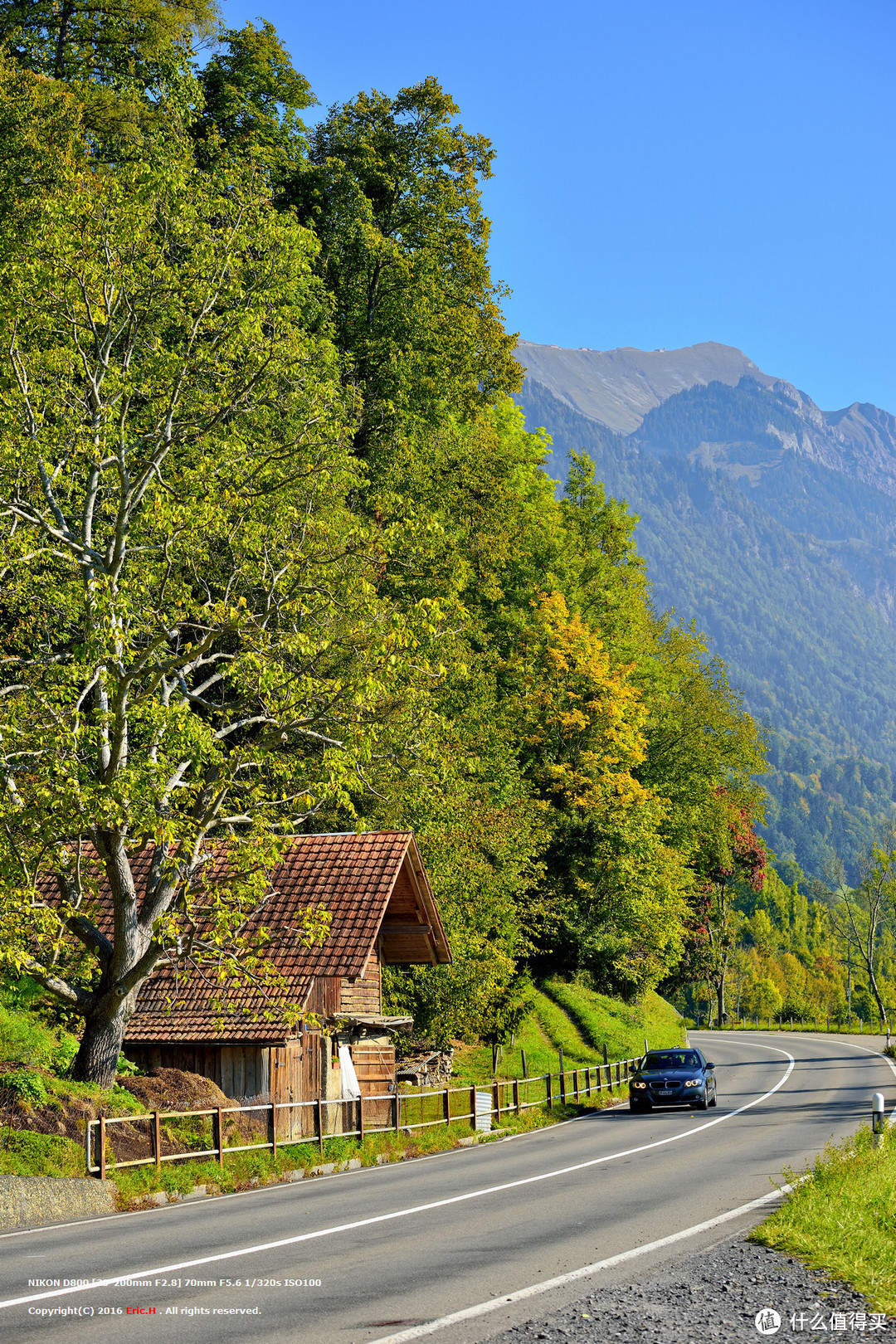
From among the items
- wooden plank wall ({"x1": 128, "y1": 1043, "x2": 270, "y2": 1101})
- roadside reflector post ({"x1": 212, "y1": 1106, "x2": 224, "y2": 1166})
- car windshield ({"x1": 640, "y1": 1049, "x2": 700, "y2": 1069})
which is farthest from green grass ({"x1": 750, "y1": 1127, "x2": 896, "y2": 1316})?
car windshield ({"x1": 640, "y1": 1049, "x2": 700, "y2": 1069})

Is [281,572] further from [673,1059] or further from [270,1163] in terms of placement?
[673,1059]

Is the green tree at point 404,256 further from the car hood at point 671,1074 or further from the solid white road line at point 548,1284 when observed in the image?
the solid white road line at point 548,1284

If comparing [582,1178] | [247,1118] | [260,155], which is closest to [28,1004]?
[247,1118]

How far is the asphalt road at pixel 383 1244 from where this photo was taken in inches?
305

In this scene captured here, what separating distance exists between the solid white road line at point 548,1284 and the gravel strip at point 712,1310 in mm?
451

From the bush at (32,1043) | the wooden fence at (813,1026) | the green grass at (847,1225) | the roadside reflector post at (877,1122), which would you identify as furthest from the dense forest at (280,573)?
the wooden fence at (813,1026)

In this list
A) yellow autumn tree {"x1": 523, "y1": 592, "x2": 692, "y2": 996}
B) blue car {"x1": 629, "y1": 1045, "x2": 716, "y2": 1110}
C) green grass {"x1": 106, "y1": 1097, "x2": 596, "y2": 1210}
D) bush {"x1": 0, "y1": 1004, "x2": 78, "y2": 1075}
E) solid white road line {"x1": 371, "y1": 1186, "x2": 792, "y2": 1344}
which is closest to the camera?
solid white road line {"x1": 371, "y1": 1186, "x2": 792, "y2": 1344}

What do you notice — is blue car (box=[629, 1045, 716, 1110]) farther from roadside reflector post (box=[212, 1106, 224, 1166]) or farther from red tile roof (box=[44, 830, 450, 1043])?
roadside reflector post (box=[212, 1106, 224, 1166])

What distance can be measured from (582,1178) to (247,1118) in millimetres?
6695

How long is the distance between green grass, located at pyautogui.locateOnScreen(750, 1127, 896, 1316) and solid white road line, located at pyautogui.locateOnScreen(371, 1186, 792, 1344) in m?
0.68

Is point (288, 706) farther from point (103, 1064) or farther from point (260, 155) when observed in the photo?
point (260, 155)

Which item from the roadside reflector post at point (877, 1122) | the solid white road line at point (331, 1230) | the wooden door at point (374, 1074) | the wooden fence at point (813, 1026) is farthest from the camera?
the wooden fence at point (813, 1026)

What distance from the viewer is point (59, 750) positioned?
16.6m

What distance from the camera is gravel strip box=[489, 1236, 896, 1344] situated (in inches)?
283
